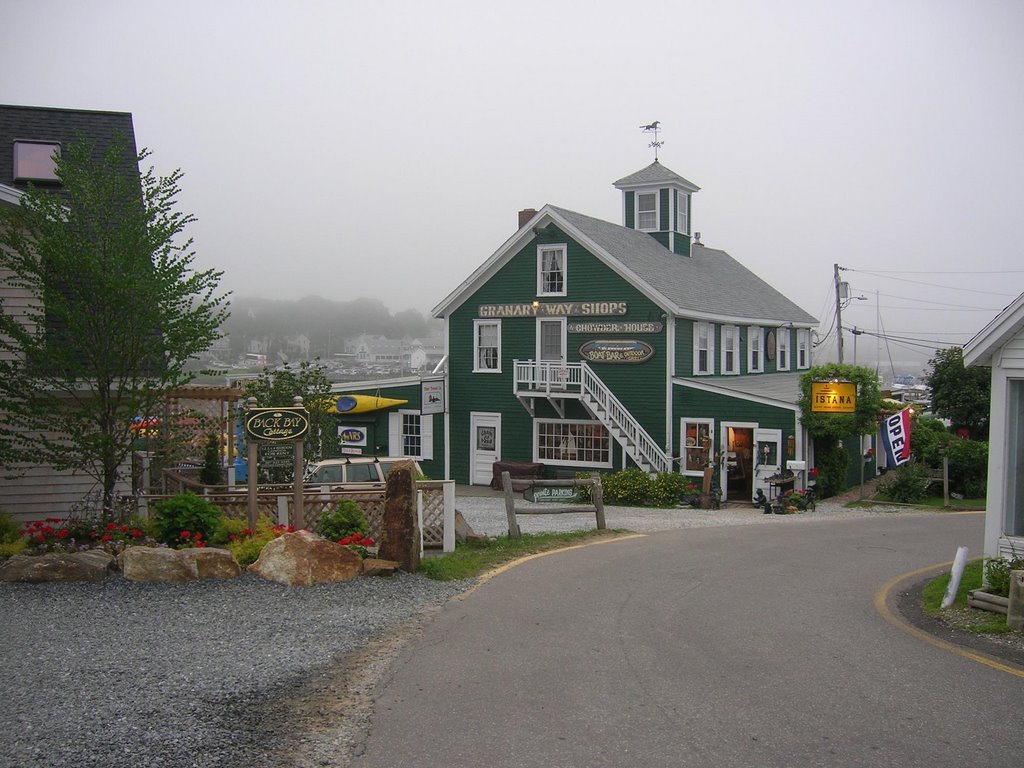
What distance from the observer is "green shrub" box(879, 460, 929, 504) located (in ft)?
85.0

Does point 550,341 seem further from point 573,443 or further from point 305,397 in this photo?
point 305,397

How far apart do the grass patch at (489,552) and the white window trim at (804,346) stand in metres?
25.1

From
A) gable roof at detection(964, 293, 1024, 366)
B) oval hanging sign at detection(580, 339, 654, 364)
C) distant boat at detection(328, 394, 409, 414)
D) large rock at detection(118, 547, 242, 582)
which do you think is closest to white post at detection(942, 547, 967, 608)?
gable roof at detection(964, 293, 1024, 366)

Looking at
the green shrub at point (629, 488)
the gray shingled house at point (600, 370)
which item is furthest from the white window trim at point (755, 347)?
the green shrub at point (629, 488)

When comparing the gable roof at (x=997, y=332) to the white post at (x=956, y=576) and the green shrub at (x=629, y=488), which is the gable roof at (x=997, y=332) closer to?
the white post at (x=956, y=576)

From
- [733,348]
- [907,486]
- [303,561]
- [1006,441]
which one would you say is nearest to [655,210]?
[733,348]

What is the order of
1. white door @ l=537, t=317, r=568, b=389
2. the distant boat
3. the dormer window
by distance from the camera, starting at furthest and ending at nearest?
the distant boat < white door @ l=537, t=317, r=568, b=389 < the dormer window

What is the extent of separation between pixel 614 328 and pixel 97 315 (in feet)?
62.1

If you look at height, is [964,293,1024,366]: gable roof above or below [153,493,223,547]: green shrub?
above

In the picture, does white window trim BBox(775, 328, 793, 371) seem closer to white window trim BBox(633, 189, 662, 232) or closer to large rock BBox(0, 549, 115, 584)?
white window trim BBox(633, 189, 662, 232)

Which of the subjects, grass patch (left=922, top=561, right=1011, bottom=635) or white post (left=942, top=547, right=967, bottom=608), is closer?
grass patch (left=922, top=561, right=1011, bottom=635)

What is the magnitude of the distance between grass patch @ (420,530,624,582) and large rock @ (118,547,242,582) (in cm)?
275

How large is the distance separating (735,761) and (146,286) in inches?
380

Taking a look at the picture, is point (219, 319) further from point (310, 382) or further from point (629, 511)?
point (629, 511)
